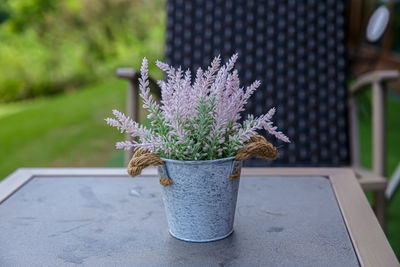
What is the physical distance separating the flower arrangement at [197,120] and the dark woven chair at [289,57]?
962 millimetres

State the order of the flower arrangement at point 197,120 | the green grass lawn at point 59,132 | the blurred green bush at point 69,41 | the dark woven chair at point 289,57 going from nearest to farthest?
the flower arrangement at point 197,120 < the dark woven chair at point 289,57 < the green grass lawn at point 59,132 < the blurred green bush at point 69,41

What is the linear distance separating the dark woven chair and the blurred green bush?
14.6 feet

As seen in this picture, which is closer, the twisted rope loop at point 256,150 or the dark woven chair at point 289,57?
the twisted rope loop at point 256,150

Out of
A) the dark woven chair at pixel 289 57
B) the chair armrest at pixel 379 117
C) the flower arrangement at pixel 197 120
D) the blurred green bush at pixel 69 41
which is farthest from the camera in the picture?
the blurred green bush at pixel 69 41

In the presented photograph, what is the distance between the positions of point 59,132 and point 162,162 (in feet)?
11.1

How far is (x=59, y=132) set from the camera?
3.90 metres

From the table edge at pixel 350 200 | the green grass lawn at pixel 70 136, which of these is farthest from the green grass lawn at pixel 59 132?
the table edge at pixel 350 200

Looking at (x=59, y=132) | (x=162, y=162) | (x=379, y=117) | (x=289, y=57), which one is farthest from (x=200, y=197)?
(x=59, y=132)

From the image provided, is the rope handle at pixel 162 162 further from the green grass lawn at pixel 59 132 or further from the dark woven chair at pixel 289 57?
the green grass lawn at pixel 59 132

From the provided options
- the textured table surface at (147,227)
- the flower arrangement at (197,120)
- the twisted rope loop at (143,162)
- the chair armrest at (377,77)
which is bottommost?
the textured table surface at (147,227)

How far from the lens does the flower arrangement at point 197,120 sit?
68cm

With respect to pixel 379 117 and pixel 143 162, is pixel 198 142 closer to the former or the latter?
pixel 143 162

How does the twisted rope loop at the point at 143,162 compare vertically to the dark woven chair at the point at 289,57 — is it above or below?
below

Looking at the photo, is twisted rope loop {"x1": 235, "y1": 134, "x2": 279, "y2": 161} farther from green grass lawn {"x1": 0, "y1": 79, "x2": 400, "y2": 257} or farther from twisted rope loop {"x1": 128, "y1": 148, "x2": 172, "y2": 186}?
green grass lawn {"x1": 0, "y1": 79, "x2": 400, "y2": 257}
